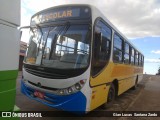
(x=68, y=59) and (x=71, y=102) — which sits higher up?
(x=68, y=59)

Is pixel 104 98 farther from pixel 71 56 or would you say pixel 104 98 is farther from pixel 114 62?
pixel 71 56

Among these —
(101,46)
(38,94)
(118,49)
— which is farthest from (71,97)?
(118,49)

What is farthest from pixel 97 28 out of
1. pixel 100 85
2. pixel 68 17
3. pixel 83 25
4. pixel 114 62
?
pixel 114 62

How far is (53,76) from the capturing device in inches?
228

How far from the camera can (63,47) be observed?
19.5ft

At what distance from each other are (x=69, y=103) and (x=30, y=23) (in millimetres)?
3054

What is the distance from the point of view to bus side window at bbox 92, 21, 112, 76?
5918mm

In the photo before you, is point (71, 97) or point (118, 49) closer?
point (71, 97)

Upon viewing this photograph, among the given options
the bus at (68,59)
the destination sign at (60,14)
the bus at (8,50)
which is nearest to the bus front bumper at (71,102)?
the bus at (68,59)

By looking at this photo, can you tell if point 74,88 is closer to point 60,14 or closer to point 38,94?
point 38,94

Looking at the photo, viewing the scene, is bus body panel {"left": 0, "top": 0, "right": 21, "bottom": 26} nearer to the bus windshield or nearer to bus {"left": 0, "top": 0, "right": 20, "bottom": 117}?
bus {"left": 0, "top": 0, "right": 20, "bottom": 117}

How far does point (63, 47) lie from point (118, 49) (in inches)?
126

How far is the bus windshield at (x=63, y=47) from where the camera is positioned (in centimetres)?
570

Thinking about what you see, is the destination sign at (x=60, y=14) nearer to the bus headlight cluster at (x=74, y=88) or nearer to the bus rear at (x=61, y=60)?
the bus rear at (x=61, y=60)
